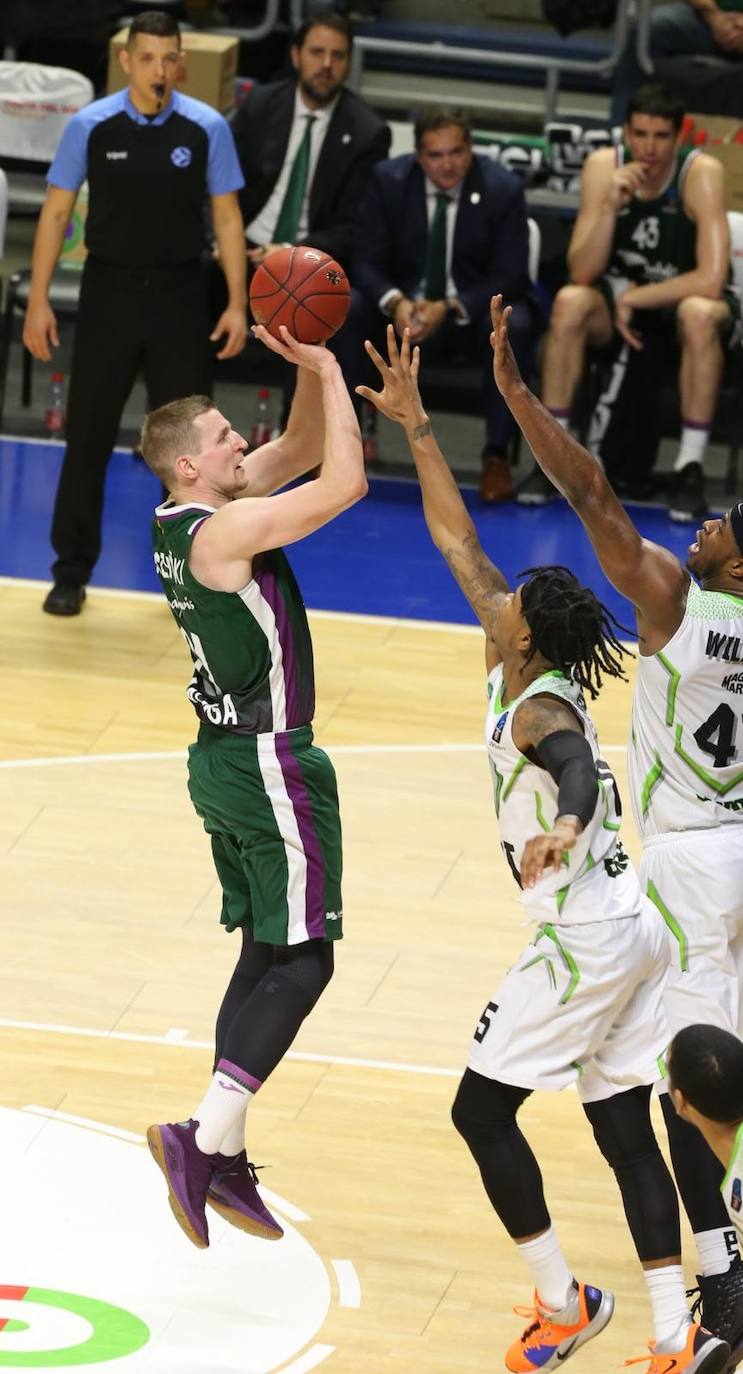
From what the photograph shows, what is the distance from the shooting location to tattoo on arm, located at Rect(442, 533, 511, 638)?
5102 mm

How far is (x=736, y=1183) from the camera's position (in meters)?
4.02

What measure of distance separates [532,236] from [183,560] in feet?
22.8

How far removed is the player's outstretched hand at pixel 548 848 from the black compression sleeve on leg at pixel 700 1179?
900 mm

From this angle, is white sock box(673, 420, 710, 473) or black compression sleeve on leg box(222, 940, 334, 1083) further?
white sock box(673, 420, 710, 473)

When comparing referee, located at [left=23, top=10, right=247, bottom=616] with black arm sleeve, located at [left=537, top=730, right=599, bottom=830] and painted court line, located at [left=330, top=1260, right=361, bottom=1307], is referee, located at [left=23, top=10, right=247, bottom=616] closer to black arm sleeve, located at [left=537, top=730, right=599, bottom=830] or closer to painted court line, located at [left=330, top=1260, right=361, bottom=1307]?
painted court line, located at [left=330, top=1260, right=361, bottom=1307]

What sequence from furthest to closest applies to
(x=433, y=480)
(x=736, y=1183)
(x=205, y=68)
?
(x=205, y=68), (x=433, y=480), (x=736, y=1183)

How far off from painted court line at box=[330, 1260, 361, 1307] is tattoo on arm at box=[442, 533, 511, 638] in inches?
60.5

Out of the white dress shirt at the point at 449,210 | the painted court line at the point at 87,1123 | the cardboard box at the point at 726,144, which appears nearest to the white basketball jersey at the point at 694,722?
the painted court line at the point at 87,1123

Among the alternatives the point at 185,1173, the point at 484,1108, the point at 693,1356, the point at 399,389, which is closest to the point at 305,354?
the point at 399,389

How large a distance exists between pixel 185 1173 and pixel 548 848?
1.32 meters

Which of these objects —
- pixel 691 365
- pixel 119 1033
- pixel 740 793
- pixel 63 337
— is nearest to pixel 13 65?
pixel 63 337

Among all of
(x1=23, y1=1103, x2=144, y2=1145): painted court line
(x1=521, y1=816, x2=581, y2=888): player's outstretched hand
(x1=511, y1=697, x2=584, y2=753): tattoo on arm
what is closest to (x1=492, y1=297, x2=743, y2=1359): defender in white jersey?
(x1=511, y1=697, x2=584, y2=753): tattoo on arm

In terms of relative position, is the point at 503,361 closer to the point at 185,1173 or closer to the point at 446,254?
the point at 185,1173

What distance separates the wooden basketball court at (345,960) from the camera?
17.6 ft
